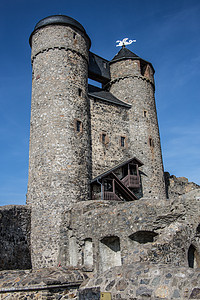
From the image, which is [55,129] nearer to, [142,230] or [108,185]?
[108,185]

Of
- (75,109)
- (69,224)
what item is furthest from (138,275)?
(75,109)

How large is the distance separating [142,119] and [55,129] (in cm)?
785

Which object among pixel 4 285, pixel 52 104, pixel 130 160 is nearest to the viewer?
pixel 4 285

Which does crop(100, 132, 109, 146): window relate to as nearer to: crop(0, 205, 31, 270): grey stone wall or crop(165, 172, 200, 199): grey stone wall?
crop(0, 205, 31, 270): grey stone wall

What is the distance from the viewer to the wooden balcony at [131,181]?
2010 centimetres

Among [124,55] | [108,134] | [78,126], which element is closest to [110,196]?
[78,126]

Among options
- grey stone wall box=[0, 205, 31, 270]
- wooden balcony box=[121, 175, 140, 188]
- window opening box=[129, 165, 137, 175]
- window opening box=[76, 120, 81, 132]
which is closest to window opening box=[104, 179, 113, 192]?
wooden balcony box=[121, 175, 140, 188]

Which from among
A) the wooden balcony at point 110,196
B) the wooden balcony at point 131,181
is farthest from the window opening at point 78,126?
the wooden balcony at point 131,181

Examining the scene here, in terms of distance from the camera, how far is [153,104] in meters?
24.3

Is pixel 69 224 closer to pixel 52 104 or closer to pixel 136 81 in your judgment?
pixel 52 104

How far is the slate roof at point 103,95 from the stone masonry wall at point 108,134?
0.32 m

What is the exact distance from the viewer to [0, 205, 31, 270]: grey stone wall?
1540 cm

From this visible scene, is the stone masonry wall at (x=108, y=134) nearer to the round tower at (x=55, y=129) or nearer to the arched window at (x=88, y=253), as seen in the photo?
the round tower at (x=55, y=129)

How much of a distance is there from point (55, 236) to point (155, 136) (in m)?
11.5
